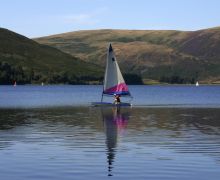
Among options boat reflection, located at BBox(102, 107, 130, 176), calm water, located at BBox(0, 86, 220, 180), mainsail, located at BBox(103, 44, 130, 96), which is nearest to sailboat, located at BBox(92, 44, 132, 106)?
mainsail, located at BBox(103, 44, 130, 96)

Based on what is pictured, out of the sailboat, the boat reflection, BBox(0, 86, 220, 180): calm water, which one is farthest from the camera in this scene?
the sailboat

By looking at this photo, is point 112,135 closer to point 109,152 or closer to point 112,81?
point 109,152

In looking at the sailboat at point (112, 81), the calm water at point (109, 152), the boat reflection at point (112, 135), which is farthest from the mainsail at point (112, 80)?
the calm water at point (109, 152)

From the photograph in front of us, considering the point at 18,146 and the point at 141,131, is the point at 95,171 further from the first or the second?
the point at 141,131

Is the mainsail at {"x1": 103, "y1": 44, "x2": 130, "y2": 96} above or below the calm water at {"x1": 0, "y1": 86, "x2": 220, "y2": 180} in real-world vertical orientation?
above

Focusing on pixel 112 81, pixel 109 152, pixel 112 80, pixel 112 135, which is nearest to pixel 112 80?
pixel 112 80

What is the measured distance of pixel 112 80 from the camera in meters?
108

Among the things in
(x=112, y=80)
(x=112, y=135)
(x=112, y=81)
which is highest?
(x=112, y=80)

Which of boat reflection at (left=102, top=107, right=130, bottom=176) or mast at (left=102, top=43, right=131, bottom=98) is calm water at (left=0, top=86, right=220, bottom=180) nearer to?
boat reflection at (left=102, top=107, right=130, bottom=176)

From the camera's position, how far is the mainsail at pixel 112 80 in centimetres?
10762

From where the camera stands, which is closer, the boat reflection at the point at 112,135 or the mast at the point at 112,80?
the boat reflection at the point at 112,135

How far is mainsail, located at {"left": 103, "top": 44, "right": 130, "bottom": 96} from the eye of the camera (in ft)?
353

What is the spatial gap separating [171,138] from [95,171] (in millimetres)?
18009

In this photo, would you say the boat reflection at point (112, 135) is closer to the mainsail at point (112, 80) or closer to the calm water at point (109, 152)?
the calm water at point (109, 152)
